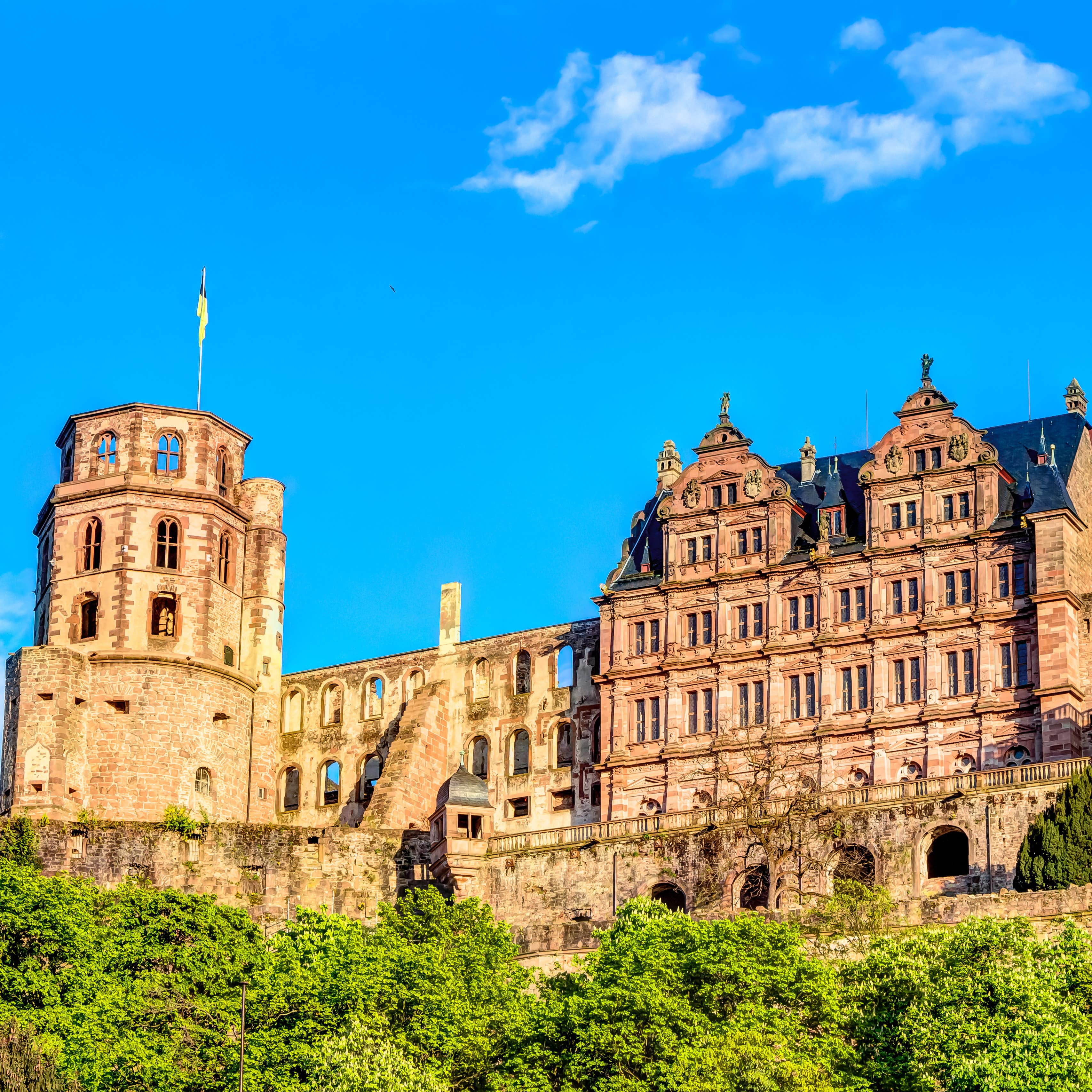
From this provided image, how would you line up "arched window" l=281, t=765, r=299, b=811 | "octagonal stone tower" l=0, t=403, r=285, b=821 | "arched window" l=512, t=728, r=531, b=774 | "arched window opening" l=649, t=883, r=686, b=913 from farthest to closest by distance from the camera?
"arched window" l=281, t=765, r=299, b=811 → "arched window" l=512, t=728, r=531, b=774 → "octagonal stone tower" l=0, t=403, r=285, b=821 → "arched window opening" l=649, t=883, r=686, b=913

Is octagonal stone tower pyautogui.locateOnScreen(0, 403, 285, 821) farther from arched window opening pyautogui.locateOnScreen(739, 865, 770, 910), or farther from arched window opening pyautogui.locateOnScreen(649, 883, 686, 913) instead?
arched window opening pyautogui.locateOnScreen(739, 865, 770, 910)

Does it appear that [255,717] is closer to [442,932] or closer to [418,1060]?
[442,932]

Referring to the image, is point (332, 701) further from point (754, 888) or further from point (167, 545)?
point (754, 888)

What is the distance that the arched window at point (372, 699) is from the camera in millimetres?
119750

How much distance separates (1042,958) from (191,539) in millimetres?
49172

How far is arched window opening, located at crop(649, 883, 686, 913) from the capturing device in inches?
3851

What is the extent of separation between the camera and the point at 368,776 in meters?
118

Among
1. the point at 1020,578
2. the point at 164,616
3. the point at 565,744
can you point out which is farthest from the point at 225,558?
the point at 1020,578

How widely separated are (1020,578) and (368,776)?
32066mm

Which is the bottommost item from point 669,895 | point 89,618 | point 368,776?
point 669,895

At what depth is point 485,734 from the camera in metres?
116

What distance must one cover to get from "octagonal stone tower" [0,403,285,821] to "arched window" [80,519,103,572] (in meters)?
0.06

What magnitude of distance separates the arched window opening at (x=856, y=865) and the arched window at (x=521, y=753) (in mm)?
22374

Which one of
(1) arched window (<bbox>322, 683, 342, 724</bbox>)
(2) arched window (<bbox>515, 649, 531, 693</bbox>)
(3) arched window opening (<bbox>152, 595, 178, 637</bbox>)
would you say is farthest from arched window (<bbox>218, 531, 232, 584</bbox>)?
(2) arched window (<bbox>515, 649, 531, 693</bbox>)
